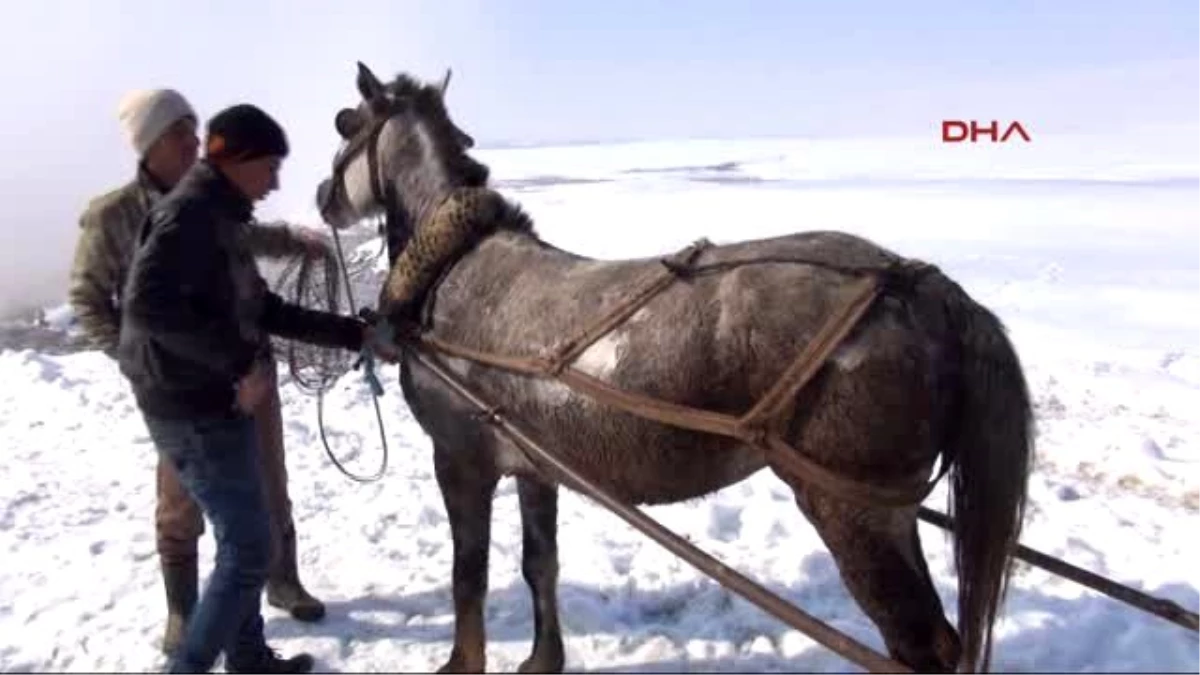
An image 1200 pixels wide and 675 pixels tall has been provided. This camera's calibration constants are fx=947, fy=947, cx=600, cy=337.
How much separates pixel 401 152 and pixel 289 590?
197cm

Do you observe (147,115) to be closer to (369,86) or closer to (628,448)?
(369,86)

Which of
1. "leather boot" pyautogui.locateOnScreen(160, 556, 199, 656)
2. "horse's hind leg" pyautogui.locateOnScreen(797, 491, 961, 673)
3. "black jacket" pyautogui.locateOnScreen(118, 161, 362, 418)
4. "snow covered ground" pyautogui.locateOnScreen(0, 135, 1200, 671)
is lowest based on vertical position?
"snow covered ground" pyautogui.locateOnScreen(0, 135, 1200, 671)

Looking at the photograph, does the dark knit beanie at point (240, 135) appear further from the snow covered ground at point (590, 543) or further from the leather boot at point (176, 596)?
the snow covered ground at point (590, 543)

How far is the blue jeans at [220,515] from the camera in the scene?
2.96 meters

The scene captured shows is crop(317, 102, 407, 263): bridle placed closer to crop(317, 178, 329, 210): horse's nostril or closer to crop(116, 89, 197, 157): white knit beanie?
crop(317, 178, 329, 210): horse's nostril

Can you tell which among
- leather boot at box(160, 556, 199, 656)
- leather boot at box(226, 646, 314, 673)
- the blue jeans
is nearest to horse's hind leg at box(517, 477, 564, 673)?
leather boot at box(226, 646, 314, 673)

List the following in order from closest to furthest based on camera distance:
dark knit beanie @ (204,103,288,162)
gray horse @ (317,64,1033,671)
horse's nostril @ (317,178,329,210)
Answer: gray horse @ (317,64,1033,671) → dark knit beanie @ (204,103,288,162) → horse's nostril @ (317,178,329,210)

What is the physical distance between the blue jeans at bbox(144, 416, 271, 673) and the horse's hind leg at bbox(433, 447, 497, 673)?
77 centimetres

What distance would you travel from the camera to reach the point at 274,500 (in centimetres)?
419

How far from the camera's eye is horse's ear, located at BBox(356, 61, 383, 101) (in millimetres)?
3967

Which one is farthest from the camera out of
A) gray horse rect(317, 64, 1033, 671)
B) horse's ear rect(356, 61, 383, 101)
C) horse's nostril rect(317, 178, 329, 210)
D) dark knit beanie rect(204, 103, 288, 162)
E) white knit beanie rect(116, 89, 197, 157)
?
horse's nostril rect(317, 178, 329, 210)

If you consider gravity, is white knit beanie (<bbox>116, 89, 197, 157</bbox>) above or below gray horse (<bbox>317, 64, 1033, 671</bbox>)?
above

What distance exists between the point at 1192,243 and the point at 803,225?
760cm

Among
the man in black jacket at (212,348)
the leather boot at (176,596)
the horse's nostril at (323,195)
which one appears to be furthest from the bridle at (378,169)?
the leather boot at (176,596)
